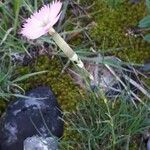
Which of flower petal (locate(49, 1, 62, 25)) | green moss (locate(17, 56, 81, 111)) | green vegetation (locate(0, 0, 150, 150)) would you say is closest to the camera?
flower petal (locate(49, 1, 62, 25))

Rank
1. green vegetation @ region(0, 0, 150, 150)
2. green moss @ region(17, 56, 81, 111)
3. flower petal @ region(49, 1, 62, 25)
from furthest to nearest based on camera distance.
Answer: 1. green moss @ region(17, 56, 81, 111)
2. green vegetation @ region(0, 0, 150, 150)
3. flower petal @ region(49, 1, 62, 25)

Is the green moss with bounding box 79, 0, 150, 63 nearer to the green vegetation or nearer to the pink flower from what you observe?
the green vegetation

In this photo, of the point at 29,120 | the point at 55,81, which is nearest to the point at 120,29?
the point at 55,81

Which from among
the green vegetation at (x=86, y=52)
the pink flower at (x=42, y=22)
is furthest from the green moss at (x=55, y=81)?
the pink flower at (x=42, y=22)

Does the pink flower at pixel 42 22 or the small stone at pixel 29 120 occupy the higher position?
the pink flower at pixel 42 22

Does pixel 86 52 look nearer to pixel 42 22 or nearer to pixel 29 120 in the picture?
pixel 29 120

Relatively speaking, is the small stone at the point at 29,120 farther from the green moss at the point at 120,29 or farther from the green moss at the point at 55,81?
the green moss at the point at 120,29

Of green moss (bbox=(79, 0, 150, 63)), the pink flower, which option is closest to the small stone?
green moss (bbox=(79, 0, 150, 63))
